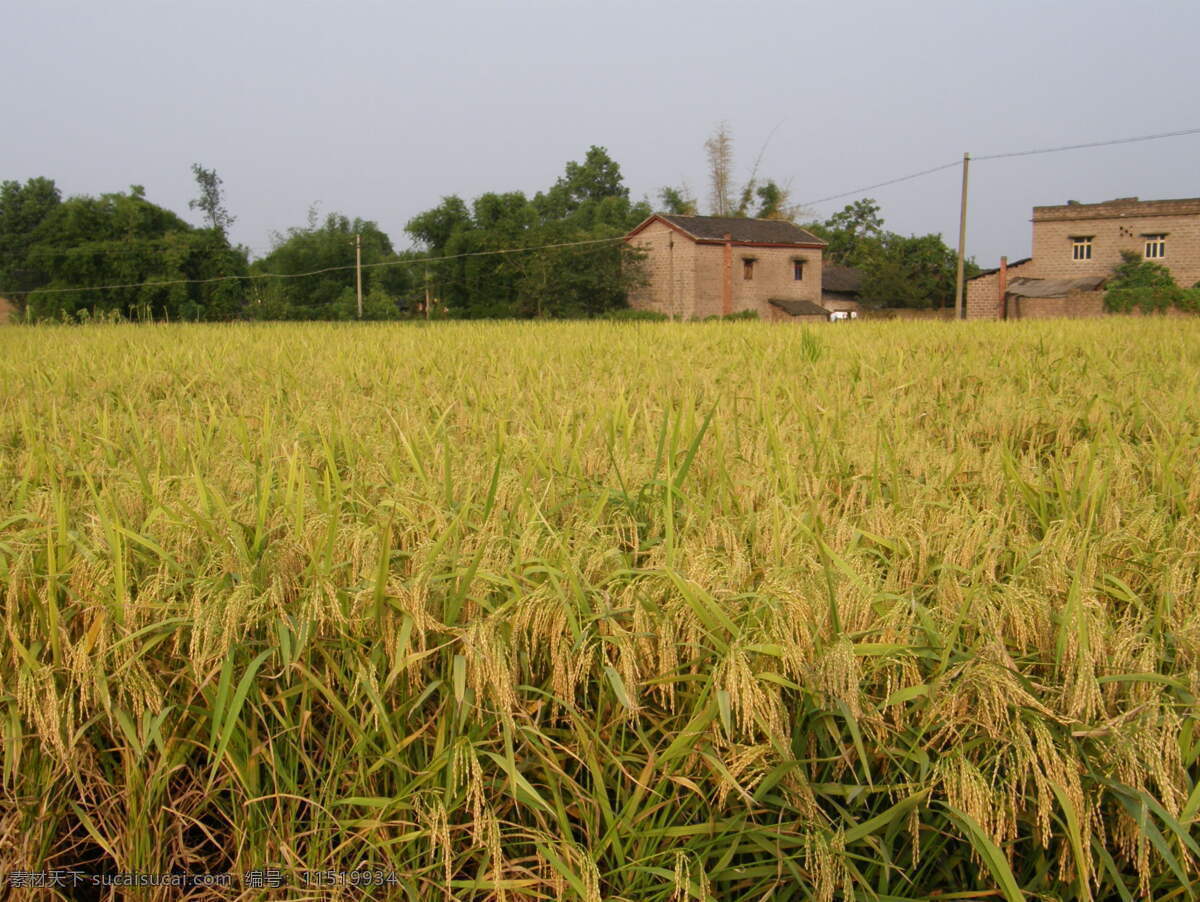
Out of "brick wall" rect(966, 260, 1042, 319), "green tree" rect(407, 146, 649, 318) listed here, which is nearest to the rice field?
"green tree" rect(407, 146, 649, 318)

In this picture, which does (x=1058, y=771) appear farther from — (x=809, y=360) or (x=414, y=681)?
(x=809, y=360)

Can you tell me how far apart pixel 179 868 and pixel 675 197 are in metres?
52.1

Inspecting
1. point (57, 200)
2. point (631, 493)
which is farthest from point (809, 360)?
point (57, 200)

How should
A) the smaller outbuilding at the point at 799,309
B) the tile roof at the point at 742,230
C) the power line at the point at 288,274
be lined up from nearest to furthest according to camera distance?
the power line at the point at 288,274 < the tile roof at the point at 742,230 < the smaller outbuilding at the point at 799,309

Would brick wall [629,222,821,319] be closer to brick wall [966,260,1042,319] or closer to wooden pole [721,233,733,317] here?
wooden pole [721,233,733,317]

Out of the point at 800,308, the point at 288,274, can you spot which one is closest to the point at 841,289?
the point at 800,308

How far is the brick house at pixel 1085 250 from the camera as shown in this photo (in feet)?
111

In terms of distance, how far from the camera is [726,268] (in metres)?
33.4

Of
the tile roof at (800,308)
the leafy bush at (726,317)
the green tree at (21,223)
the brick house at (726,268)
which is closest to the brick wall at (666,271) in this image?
the brick house at (726,268)

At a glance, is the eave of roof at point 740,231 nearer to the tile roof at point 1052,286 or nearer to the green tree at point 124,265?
the tile roof at point 1052,286

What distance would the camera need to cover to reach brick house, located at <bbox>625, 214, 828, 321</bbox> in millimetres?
33531

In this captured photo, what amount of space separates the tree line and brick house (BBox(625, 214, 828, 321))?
1.11 m

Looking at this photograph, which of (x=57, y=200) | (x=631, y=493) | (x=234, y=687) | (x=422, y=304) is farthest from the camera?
(x=57, y=200)

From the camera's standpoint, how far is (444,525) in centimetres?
173
